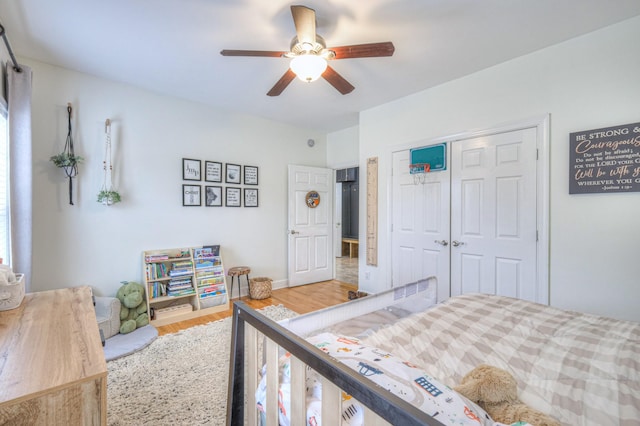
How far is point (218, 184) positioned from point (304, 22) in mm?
2602

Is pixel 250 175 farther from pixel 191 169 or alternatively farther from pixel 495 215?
pixel 495 215

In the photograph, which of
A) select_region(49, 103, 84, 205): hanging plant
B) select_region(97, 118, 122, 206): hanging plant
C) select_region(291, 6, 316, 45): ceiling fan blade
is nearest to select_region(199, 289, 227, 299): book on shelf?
select_region(97, 118, 122, 206): hanging plant

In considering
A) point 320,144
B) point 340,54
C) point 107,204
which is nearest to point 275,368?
point 340,54

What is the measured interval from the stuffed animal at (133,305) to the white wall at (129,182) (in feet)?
0.71

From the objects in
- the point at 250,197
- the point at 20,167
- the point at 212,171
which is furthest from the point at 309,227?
the point at 20,167

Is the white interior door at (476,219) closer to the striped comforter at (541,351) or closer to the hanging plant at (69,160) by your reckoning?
the striped comforter at (541,351)

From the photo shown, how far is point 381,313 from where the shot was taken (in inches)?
67.1

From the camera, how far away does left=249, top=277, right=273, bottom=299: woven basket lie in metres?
3.90

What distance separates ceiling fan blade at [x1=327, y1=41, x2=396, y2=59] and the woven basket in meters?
3.00

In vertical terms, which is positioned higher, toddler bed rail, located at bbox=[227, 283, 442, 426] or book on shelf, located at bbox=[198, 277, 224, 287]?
toddler bed rail, located at bbox=[227, 283, 442, 426]

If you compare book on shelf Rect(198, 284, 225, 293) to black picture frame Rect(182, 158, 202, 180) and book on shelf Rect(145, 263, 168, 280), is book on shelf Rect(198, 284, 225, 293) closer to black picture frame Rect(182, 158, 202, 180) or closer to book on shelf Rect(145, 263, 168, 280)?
book on shelf Rect(145, 263, 168, 280)

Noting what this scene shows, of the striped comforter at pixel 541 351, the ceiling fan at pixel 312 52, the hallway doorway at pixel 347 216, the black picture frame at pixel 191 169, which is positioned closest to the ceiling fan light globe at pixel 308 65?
the ceiling fan at pixel 312 52

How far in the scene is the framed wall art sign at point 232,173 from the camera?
157 inches

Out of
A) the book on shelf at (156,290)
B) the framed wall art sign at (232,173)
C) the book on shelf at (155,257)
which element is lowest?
the book on shelf at (156,290)
